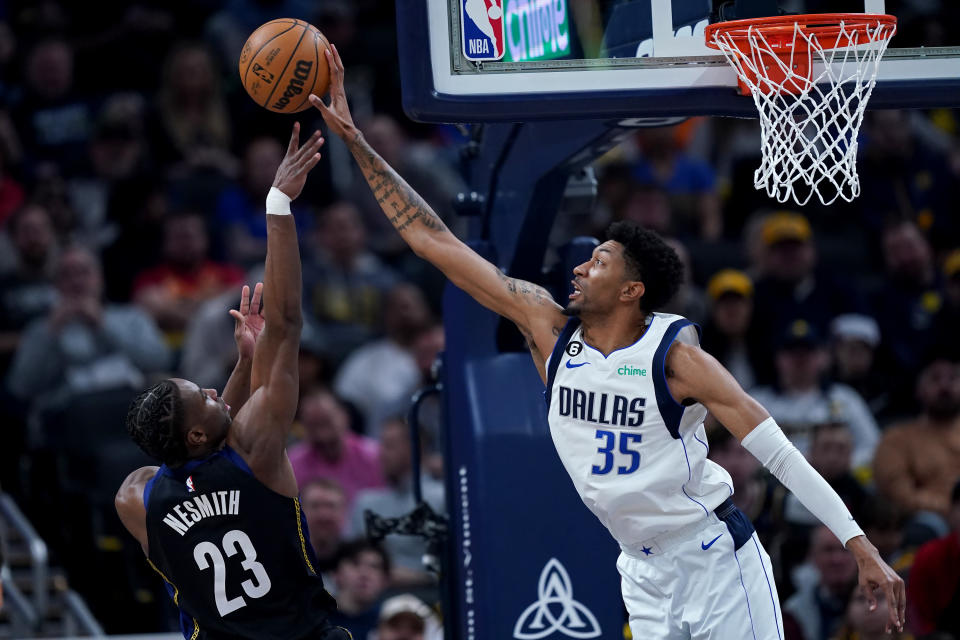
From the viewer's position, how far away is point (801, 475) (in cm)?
442

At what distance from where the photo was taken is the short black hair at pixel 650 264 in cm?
469

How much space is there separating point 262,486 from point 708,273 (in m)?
5.62

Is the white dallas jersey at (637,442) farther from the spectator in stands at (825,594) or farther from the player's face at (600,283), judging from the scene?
the spectator in stands at (825,594)

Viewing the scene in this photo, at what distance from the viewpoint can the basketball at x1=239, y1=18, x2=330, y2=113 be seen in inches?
191

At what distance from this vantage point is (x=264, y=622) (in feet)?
15.5

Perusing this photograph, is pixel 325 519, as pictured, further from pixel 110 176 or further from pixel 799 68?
pixel 799 68

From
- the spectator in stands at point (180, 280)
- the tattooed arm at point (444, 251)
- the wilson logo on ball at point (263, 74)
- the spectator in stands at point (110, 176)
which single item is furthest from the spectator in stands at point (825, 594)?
the spectator in stands at point (110, 176)

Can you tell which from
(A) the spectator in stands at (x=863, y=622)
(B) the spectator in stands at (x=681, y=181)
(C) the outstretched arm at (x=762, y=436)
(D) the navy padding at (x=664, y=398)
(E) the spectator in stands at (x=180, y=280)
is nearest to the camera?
(C) the outstretched arm at (x=762, y=436)

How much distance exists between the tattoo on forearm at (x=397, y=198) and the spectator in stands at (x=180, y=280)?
4.40m

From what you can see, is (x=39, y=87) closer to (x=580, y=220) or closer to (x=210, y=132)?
(x=210, y=132)

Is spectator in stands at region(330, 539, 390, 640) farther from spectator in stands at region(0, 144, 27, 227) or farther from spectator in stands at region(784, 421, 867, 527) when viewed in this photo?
spectator in stands at region(0, 144, 27, 227)

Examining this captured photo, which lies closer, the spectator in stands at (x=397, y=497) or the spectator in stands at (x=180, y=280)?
the spectator in stands at (x=397, y=497)

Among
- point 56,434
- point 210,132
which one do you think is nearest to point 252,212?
point 210,132

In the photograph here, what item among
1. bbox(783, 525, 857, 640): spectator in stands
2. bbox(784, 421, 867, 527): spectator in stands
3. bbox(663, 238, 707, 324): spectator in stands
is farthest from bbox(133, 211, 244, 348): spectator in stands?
bbox(783, 525, 857, 640): spectator in stands
